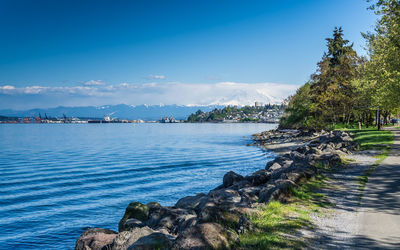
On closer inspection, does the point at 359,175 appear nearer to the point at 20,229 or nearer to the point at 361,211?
the point at 361,211

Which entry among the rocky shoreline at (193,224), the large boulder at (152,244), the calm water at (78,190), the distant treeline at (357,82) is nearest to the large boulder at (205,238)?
the rocky shoreline at (193,224)

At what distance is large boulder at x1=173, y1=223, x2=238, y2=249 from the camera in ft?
19.7

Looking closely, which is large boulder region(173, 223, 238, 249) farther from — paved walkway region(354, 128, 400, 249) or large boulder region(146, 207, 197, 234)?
large boulder region(146, 207, 197, 234)

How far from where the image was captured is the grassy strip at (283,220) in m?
7.04

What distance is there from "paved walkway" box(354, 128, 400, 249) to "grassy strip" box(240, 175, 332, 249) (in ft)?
4.75

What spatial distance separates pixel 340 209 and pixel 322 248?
3.84m

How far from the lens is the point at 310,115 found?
70312mm

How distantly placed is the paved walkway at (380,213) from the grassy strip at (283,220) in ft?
4.75

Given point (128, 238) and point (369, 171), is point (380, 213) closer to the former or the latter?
point (369, 171)

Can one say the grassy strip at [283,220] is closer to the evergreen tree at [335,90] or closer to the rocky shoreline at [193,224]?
the rocky shoreline at [193,224]

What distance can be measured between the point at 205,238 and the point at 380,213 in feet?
22.8

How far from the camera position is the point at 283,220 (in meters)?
8.82

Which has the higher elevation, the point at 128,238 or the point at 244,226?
the point at 244,226

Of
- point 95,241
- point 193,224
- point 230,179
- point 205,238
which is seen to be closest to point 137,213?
point 95,241
